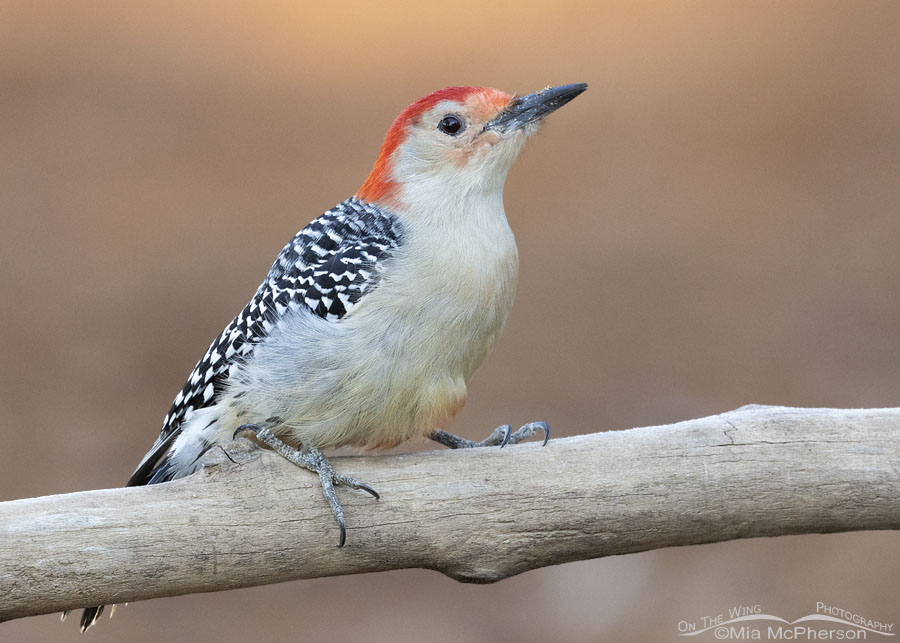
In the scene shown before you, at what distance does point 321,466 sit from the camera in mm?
2586

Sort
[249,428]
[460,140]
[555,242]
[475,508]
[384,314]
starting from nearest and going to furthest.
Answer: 1. [475,508]
2. [384,314]
3. [249,428]
4. [460,140]
5. [555,242]

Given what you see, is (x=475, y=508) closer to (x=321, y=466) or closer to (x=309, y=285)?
(x=321, y=466)

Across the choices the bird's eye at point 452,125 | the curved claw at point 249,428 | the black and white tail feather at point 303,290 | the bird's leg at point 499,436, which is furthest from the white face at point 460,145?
the curved claw at point 249,428

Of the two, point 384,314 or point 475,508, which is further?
point 384,314

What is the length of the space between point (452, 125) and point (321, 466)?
110cm

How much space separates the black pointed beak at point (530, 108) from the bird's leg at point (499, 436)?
90 cm

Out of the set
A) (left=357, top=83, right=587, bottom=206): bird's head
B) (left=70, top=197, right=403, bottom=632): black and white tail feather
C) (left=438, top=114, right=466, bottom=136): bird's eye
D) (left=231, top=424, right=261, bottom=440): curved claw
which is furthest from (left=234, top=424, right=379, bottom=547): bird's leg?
(left=438, top=114, right=466, bottom=136): bird's eye

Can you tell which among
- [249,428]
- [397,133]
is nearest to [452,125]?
[397,133]

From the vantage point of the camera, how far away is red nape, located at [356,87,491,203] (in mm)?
2893

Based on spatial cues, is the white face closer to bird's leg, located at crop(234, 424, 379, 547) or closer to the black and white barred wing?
the black and white barred wing

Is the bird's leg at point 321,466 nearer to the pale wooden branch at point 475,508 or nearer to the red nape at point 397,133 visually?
the pale wooden branch at point 475,508

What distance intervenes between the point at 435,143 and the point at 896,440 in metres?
1.57

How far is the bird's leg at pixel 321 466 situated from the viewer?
2.48 m

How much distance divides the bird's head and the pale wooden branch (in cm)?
81
